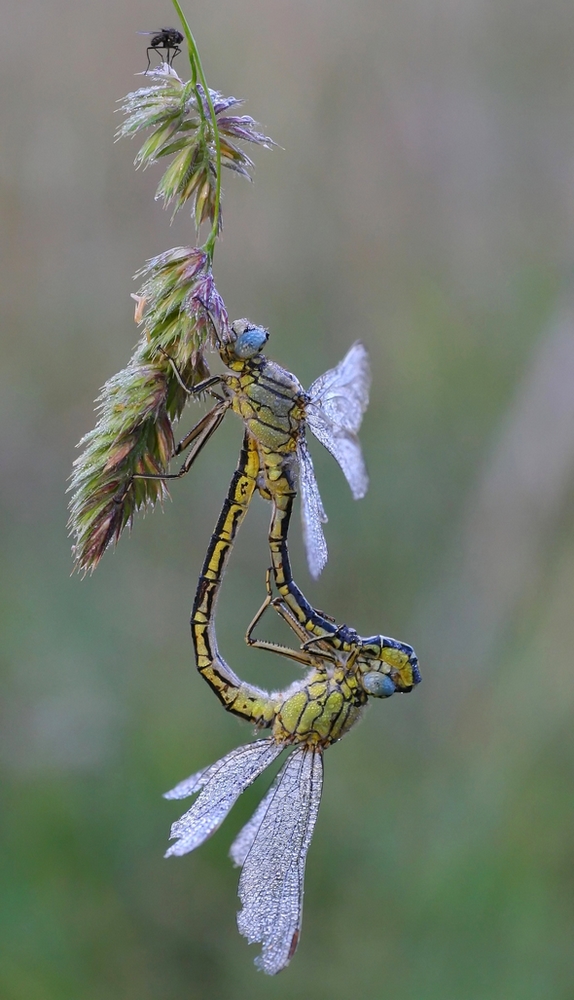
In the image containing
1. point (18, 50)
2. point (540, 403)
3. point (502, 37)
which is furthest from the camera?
point (502, 37)

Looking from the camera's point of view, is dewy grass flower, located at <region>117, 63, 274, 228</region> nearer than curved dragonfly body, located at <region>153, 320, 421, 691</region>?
Yes

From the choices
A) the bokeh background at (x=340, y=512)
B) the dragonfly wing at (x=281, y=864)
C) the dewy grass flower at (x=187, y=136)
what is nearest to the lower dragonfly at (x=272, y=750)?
the dragonfly wing at (x=281, y=864)

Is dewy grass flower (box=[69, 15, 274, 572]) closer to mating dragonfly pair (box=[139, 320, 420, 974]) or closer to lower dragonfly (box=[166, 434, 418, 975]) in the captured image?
mating dragonfly pair (box=[139, 320, 420, 974])

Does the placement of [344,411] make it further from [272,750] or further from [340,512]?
[340,512]

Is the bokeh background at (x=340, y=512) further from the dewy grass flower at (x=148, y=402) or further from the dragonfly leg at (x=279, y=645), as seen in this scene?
the dewy grass flower at (x=148, y=402)

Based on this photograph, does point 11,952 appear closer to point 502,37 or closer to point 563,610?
point 563,610

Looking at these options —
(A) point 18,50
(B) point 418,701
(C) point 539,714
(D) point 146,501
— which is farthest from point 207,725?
(A) point 18,50

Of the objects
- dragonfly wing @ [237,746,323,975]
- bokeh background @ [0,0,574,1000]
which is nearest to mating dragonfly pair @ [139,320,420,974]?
dragonfly wing @ [237,746,323,975]
